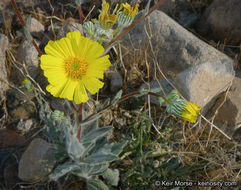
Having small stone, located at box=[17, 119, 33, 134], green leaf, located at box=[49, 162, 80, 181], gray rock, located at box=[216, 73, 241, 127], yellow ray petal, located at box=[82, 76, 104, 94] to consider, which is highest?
yellow ray petal, located at box=[82, 76, 104, 94]

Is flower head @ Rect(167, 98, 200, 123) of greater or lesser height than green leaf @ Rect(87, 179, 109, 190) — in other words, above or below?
above

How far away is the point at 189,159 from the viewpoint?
284cm

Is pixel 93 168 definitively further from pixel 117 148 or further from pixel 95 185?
pixel 117 148

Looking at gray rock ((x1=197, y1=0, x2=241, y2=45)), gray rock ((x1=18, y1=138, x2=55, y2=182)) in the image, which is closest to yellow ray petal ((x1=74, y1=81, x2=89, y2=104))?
gray rock ((x1=18, y1=138, x2=55, y2=182))

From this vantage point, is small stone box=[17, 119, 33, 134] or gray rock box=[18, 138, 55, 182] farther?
small stone box=[17, 119, 33, 134]

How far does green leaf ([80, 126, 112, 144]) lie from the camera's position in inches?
95.1

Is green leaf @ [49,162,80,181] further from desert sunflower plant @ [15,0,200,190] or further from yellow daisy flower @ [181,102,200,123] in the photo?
yellow daisy flower @ [181,102,200,123]

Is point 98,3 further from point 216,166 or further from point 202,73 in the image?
point 216,166

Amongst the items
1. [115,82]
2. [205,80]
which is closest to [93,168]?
[115,82]

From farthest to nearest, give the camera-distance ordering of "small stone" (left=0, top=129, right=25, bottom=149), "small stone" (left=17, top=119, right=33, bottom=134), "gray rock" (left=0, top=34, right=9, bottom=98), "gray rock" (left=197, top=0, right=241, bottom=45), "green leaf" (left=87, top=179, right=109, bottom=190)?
"gray rock" (left=197, top=0, right=241, bottom=45), "gray rock" (left=0, top=34, right=9, bottom=98), "small stone" (left=17, top=119, right=33, bottom=134), "small stone" (left=0, top=129, right=25, bottom=149), "green leaf" (left=87, top=179, right=109, bottom=190)

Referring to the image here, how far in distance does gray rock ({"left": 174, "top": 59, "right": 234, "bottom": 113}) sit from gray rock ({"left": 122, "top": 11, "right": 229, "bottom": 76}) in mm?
106

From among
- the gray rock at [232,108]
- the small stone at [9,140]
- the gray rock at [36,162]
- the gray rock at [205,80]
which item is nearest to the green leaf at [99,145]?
the gray rock at [36,162]

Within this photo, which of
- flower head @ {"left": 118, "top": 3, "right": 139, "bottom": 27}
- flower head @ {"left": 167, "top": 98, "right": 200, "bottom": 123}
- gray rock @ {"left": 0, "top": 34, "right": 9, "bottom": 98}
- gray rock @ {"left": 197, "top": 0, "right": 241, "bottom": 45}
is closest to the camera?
flower head @ {"left": 118, "top": 3, "right": 139, "bottom": 27}

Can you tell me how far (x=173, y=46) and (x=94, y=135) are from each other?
5.58 ft
